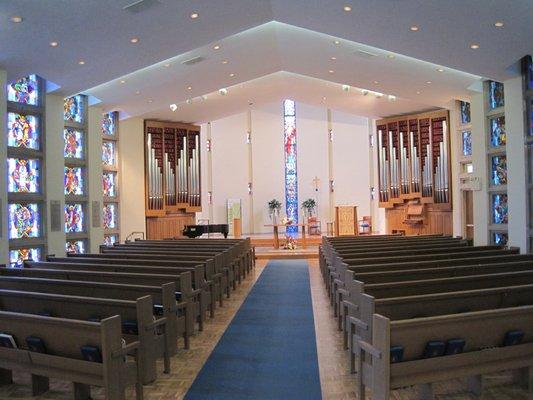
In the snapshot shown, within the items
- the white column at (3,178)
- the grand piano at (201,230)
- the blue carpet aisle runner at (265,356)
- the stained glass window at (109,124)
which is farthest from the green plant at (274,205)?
the white column at (3,178)

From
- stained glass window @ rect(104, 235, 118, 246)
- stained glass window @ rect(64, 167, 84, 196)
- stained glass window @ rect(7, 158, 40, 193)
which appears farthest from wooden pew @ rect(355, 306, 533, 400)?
stained glass window @ rect(104, 235, 118, 246)

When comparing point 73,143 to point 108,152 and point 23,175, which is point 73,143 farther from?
point 108,152

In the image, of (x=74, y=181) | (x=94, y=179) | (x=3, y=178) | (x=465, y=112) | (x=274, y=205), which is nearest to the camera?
Result: (x=3, y=178)

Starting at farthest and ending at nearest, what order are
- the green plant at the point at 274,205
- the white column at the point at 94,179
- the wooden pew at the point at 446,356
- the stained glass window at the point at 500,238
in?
the green plant at the point at 274,205 < the white column at the point at 94,179 < the stained glass window at the point at 500,238 < the wooden pew at the point at 446,356

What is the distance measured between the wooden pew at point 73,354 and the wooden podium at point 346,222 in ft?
39.8

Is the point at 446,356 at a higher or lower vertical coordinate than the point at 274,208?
lower

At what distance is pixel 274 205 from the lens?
1773cm

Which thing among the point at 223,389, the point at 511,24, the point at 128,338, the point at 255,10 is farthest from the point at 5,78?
the point at 511,24

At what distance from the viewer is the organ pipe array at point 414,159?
1324 cm

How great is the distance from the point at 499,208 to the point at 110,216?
891 cm

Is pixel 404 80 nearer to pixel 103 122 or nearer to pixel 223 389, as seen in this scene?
pixel 103 122

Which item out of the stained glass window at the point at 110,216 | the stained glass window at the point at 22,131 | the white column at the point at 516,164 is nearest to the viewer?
the white column at the point at 516,164

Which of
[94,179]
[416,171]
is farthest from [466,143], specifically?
[94,179]

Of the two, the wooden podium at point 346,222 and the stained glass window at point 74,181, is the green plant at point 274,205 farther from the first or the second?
the stained glass window at point 74,181
